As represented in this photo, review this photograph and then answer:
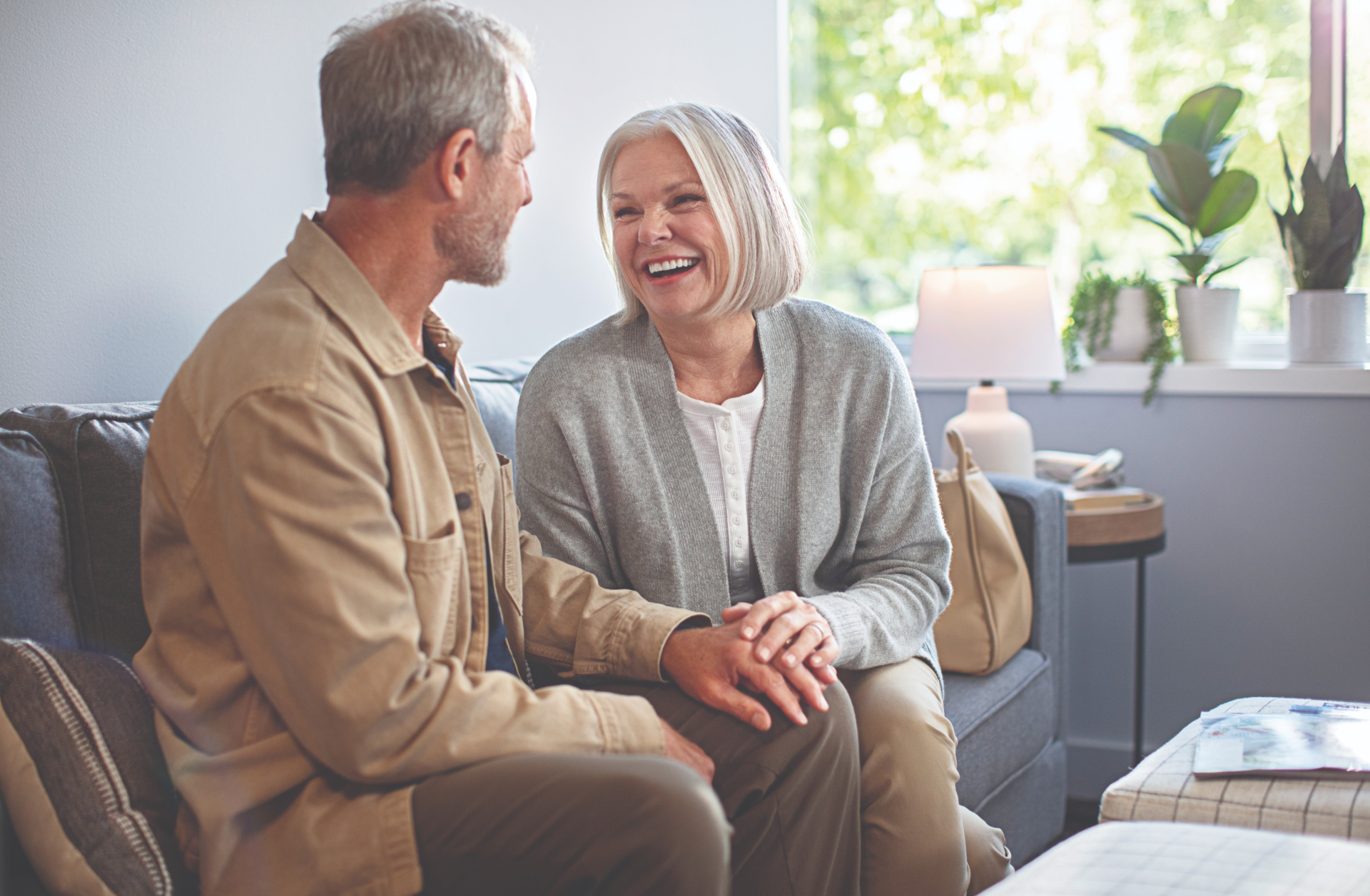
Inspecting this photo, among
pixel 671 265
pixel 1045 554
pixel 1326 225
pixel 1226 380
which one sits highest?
pixel 1326 225

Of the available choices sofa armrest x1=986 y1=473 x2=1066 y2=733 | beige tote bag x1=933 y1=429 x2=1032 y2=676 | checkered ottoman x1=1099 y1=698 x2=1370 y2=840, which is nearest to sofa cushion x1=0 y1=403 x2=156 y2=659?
checkered ottoman x1=1099 y1=698 x2=1370 y2=840

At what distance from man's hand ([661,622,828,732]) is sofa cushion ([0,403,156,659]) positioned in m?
0.58

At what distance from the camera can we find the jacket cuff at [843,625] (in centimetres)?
137

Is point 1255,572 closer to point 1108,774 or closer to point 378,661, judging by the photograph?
point 1108,774

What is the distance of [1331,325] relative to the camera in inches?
98.1

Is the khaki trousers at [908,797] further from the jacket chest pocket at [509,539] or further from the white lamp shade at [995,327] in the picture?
the white lamp shade at [995,327]

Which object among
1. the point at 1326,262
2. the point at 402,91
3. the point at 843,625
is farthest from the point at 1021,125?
the point at 402,91

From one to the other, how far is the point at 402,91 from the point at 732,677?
723 mm

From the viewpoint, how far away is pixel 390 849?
96cm

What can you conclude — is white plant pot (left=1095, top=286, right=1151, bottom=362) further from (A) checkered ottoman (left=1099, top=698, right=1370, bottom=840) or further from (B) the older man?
(B) the older man

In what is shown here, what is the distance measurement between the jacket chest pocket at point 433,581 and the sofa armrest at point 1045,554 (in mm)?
1258

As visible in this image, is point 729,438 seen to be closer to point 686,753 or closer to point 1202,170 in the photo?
point 686,753

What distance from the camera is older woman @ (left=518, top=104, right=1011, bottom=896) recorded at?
1505 mm

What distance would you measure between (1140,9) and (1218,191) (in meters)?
0.67
